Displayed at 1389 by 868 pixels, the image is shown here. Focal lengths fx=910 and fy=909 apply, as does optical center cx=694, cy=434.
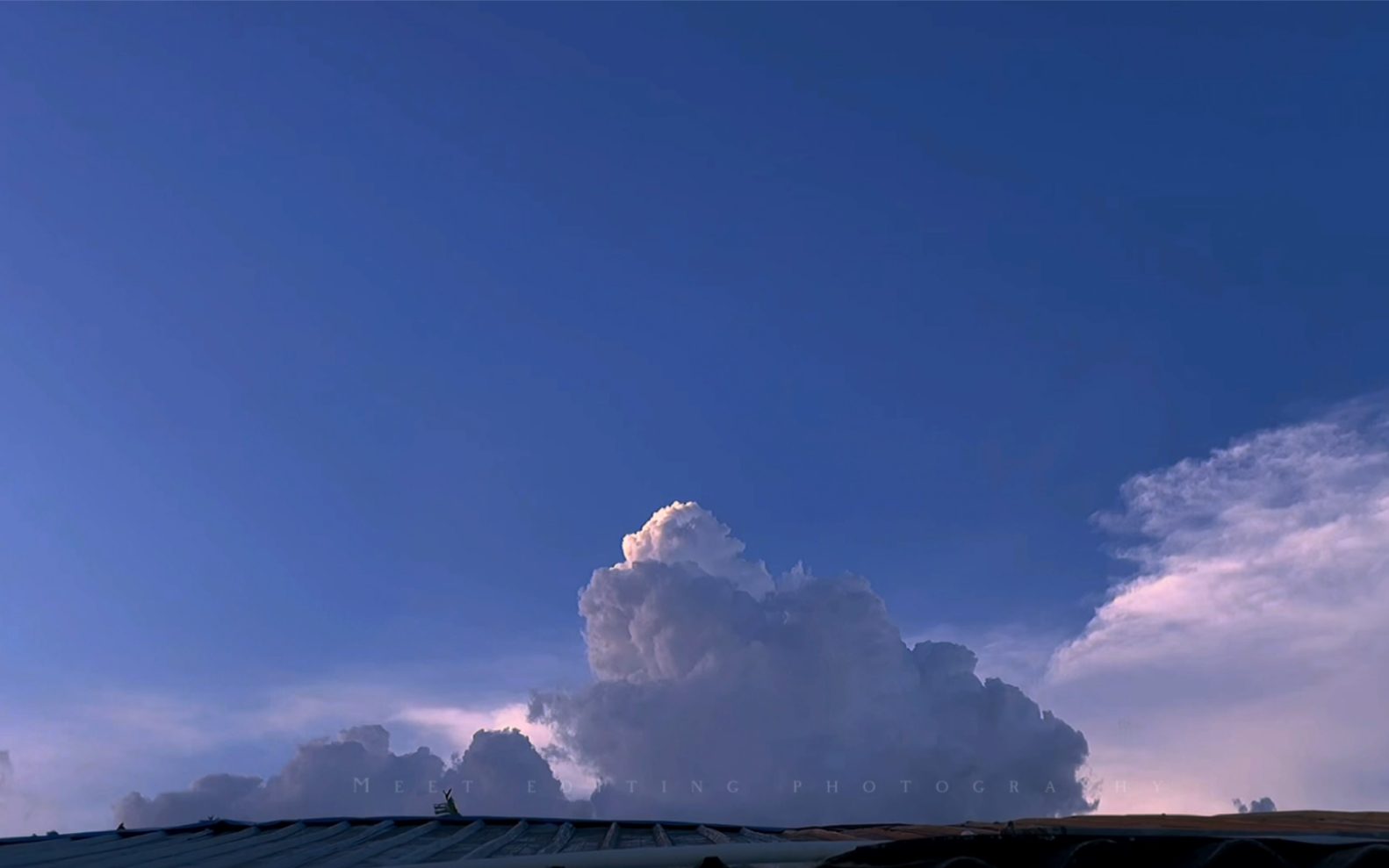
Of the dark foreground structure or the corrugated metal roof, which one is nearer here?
the dark foreground structure

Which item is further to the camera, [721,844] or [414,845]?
[414,845]

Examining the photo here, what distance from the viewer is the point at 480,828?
27016 millimetres

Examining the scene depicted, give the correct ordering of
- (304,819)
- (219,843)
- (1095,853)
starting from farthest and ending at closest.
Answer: (304,819)
(219,843)
(1095,853)

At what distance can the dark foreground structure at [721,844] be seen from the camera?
13656mm

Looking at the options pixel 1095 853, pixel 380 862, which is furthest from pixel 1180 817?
pixel 380 862

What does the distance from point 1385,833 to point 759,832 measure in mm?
14664

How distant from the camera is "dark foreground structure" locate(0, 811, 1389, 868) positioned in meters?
13.7

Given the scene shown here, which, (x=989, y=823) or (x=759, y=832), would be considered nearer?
(x=989, y=823)

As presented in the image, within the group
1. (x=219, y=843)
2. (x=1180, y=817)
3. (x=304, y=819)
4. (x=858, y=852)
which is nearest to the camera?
(x=858, y=852)

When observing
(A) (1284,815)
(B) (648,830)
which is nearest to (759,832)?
(B) (648,830)

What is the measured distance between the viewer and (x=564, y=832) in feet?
85.7

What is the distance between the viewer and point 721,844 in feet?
64.7

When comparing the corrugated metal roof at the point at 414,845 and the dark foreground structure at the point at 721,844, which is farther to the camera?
the corrugated metal roof at the point at 414,845

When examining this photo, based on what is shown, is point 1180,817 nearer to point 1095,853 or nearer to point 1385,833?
point 1385,833
